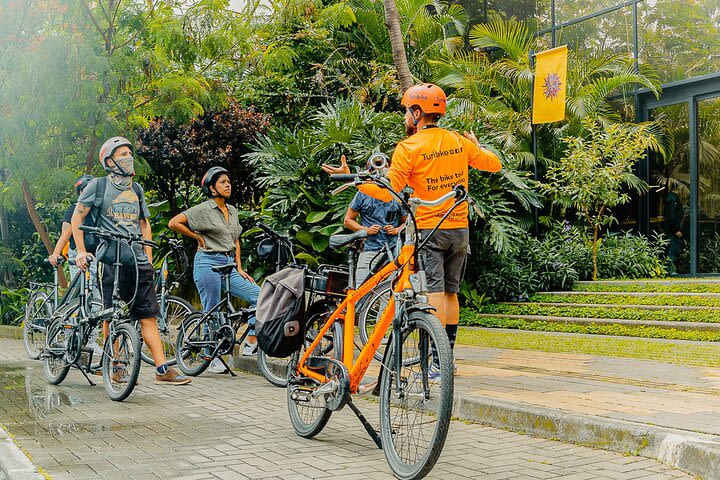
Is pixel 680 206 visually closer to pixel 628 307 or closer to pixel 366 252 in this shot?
pixel 628 307

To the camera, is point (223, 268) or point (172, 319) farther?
point (172, 319)

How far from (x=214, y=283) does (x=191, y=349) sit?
70 centimetres

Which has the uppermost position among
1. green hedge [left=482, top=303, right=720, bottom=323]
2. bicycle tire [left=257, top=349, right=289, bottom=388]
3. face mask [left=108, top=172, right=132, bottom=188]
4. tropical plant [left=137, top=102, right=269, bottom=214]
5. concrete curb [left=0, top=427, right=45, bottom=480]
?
tropical plant [left=137, top=102, right=269, bottom=214]

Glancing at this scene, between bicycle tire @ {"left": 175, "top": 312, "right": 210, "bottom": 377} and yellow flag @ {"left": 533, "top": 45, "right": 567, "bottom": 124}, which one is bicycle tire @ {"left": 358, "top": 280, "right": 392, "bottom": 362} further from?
yellow flag @ {"left": 533, "top": 45, "right": 567, "bottom": 124}

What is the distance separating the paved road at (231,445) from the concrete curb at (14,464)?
87 millimetres

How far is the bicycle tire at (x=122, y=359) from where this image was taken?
22.7ft

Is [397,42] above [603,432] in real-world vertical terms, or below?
above

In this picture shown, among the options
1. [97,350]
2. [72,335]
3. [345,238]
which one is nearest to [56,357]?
[72,335]

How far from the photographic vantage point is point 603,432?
5016 millimetres

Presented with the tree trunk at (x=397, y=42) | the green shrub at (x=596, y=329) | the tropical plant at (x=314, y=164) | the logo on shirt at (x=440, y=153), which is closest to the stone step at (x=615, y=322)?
the green shrub at (x=596, y=329)

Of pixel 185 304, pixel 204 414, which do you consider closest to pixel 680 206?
pixel 185 304

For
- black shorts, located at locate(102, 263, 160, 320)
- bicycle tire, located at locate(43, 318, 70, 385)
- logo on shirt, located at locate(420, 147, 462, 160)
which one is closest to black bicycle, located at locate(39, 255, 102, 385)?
bicycle tire, located at locate(43, 318, 70, 385)

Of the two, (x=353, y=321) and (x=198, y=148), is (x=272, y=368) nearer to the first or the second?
(x=353, y=321)

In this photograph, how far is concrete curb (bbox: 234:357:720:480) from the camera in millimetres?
4395
